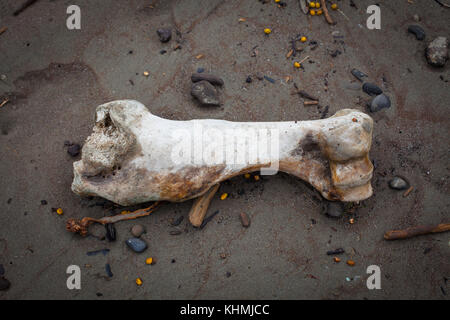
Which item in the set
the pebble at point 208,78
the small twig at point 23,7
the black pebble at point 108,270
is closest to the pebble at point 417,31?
the pebble at point 208,78

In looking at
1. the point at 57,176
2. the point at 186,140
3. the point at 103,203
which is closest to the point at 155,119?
the point at 186,140

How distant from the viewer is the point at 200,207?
3381 mm

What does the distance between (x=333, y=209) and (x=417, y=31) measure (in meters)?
2.35

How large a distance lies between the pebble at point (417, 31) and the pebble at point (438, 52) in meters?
0.15

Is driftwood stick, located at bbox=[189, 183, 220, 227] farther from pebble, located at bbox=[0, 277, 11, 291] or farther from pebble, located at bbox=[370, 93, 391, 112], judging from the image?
pebble, located at bbox=[370, 93, 391, 112]

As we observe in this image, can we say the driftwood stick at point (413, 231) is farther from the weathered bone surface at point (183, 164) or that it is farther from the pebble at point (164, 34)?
the pebble at point (164, 34)

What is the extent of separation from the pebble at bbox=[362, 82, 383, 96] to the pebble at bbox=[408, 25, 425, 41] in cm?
85

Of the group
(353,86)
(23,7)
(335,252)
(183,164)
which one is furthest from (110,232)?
(353,86)

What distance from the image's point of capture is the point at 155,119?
3180 mm

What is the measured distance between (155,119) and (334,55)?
2188mm

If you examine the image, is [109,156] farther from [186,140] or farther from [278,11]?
[278,11]

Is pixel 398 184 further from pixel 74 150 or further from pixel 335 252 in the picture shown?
pixel 74 150

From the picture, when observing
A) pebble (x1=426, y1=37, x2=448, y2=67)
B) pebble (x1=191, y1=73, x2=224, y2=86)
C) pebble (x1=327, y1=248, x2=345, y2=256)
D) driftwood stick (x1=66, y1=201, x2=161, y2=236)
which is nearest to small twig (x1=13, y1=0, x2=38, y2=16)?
pebble (x1=191, y1=73, x2=224, y2=86)

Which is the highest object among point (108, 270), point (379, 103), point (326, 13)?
point (326, 13)
